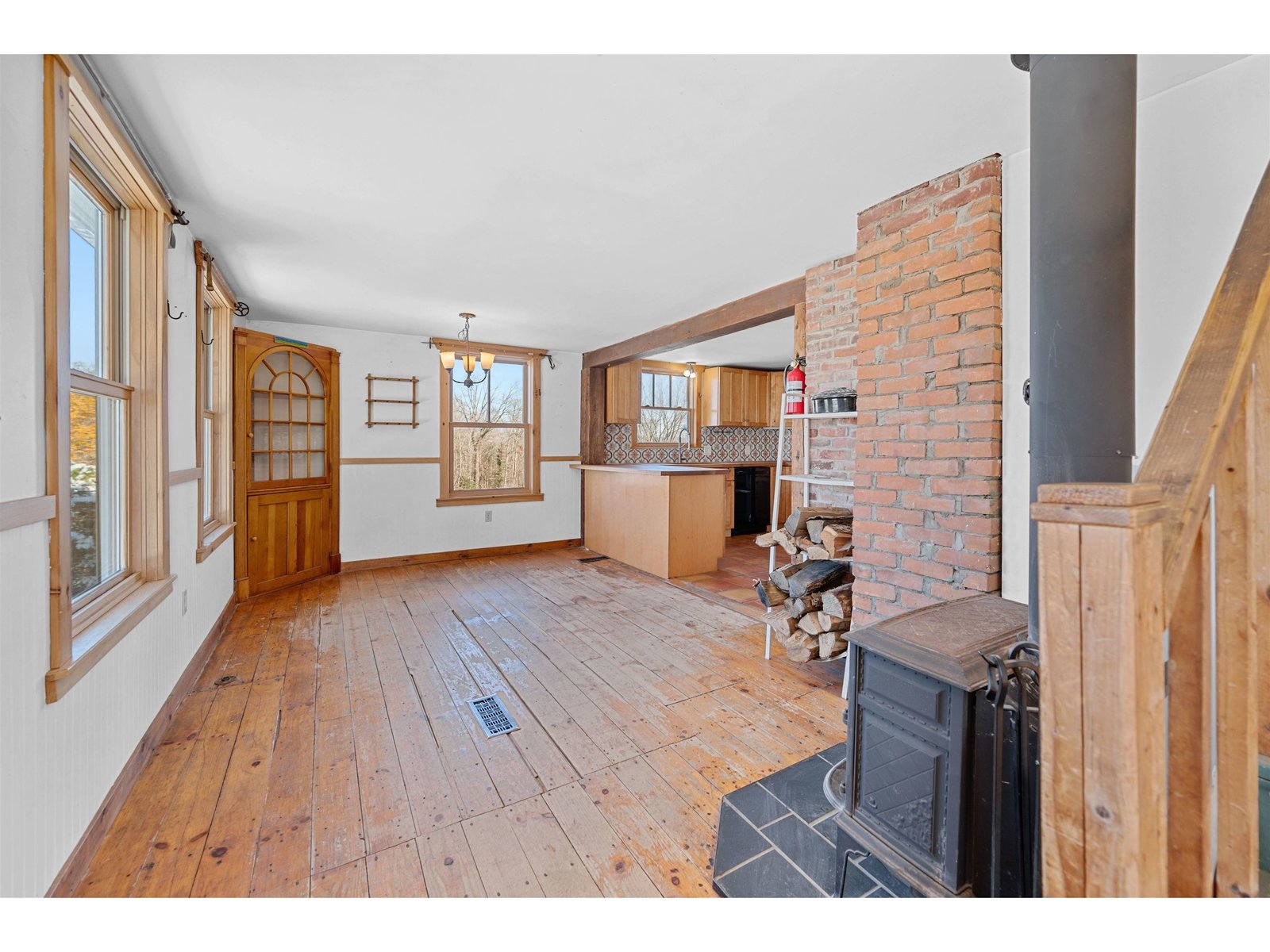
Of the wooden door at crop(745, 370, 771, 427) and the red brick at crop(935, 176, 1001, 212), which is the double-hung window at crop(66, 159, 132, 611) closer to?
the red brick at crop(935, 176, 1001, 212)

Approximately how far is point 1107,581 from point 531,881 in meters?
1.57

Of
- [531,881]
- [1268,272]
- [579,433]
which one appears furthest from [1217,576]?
[579,433]

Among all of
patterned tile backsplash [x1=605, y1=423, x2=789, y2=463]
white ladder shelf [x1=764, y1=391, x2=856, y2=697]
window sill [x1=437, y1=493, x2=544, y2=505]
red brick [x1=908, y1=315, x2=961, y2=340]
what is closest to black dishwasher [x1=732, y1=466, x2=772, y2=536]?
patterned tile backsplash [x1=605, y1=423, x2=789, y2=463]

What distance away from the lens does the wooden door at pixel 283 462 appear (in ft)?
13.9

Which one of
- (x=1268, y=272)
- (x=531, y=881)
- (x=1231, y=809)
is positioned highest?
(x=1268, y=272)

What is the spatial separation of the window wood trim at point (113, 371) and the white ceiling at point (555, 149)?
0.54 ft

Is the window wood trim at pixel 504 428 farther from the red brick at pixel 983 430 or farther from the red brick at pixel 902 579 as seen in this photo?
the red brick at pixel 983 430

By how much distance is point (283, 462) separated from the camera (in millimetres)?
4688

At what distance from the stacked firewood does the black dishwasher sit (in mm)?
4364

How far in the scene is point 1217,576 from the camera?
33.6 inches

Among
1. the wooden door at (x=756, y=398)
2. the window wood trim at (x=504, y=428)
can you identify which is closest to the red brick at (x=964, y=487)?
the window wood trim at (x=504, y=428)

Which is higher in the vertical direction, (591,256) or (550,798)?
(591,256)

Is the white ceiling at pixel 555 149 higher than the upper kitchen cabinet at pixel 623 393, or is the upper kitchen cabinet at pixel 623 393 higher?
the white ceiling at pixel 555 149
